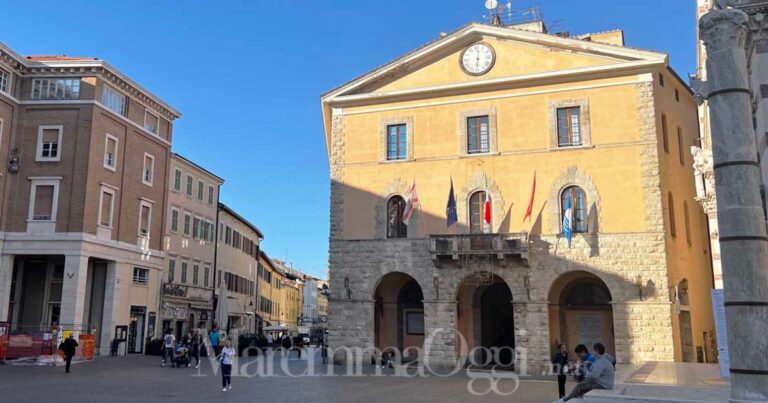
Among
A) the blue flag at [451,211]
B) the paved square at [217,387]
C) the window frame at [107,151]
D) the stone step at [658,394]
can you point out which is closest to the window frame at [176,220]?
the window frame at [107,151]

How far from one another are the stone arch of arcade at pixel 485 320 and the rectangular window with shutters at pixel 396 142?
662 cm

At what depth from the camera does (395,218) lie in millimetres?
30281

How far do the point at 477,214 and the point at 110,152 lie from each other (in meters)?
20.5

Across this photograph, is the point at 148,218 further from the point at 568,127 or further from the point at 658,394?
the point at 658,394

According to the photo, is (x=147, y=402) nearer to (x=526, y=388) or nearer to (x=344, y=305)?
(x=526, y=388)

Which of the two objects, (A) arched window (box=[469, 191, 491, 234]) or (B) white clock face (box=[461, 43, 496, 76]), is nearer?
(A) arched window (box=[469, 191, 491, 234])

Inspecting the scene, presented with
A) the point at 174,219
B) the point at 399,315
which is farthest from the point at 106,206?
the point at 399,315

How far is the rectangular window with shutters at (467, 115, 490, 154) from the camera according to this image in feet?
96.8

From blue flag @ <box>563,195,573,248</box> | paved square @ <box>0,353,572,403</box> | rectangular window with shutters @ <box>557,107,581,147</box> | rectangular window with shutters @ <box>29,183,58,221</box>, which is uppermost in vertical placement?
rectangular window with shutters @ <box>557,107,581,147</box>

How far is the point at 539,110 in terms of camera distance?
2877 centimetres

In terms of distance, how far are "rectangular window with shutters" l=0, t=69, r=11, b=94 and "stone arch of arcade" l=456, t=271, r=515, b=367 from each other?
24545mm

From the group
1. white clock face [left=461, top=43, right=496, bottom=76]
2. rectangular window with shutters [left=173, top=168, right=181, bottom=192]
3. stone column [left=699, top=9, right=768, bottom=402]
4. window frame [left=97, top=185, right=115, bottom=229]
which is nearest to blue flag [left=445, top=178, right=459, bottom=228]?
white clock face [left=461, top=43, right=496, bottom=76]

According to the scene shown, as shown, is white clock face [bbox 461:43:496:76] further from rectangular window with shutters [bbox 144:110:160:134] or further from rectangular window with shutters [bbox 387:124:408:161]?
rectangular window with shutters [bbox 144:110:160:134]

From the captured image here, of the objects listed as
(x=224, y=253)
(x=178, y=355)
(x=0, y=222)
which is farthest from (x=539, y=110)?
(x=224, y=253)
